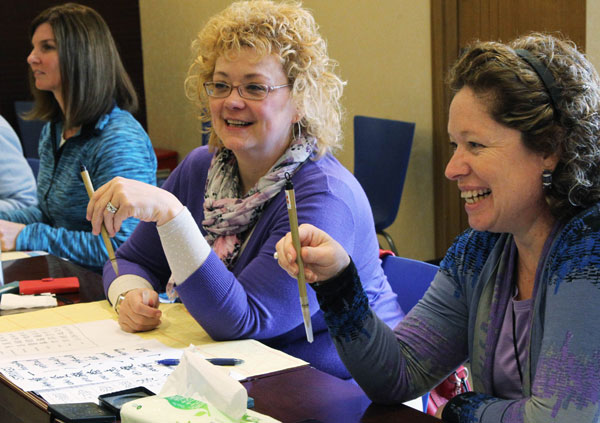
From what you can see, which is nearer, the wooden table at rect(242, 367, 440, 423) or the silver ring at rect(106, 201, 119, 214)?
the wooden table at rect(242, 367, 440, 423)

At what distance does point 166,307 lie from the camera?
1.90 meters

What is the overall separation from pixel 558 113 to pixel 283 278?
700 millimetres

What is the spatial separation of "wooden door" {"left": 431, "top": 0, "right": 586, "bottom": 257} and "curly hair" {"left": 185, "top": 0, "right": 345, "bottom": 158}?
5.47ft


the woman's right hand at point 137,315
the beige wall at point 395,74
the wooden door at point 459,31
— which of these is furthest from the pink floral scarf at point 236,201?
the beige wall at point 395,74

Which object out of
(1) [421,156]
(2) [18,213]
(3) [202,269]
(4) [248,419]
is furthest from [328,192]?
(1) [421,156]

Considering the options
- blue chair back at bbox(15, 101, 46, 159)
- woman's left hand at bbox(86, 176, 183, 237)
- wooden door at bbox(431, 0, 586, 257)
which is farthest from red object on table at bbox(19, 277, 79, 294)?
blue chair back at bbox(15, 101, 46, 159)

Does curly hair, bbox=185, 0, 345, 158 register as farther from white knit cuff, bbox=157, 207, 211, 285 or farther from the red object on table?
the red object on table

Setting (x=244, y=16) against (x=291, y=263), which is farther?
(x=244, y=16)

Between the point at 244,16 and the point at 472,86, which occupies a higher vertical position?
the point at 244,16

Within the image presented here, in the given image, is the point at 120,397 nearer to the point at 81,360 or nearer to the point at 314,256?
the point at 81,360

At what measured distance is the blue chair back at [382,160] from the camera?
393 centimetres

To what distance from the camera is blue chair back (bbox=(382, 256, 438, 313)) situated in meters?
1.91

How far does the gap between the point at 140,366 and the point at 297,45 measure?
887 millimetres

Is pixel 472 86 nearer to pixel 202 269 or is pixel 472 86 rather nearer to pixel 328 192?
pixel 328 192
